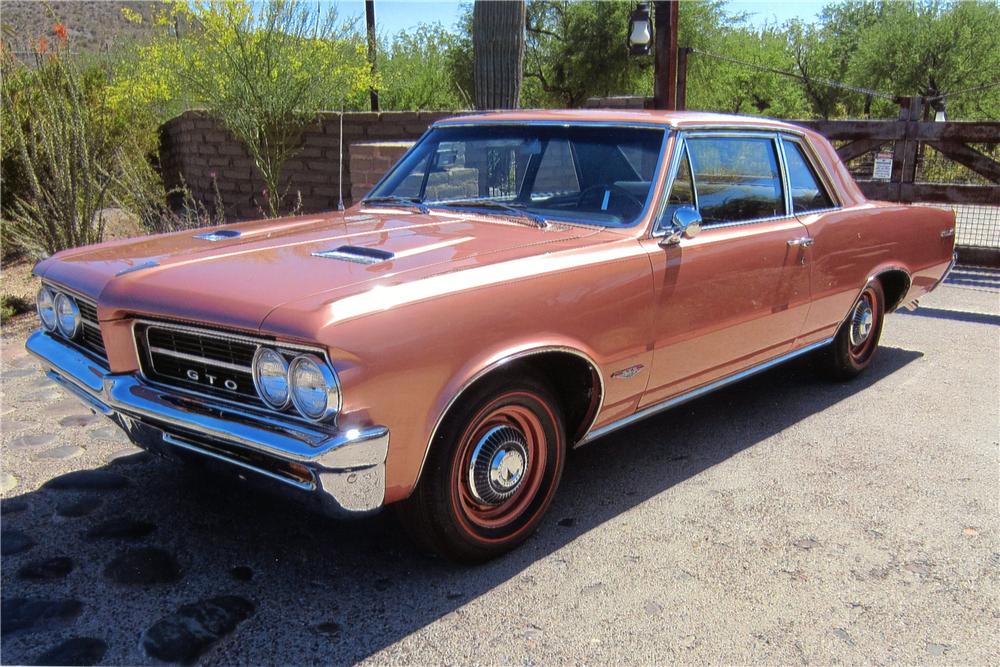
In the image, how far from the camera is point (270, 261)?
306 centimetres

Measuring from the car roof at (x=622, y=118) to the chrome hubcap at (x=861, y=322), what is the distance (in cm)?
142

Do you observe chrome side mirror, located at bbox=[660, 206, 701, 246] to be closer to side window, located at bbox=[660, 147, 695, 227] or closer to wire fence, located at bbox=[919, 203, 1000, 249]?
side window, located at bbox=[660, 147, 695, 227]

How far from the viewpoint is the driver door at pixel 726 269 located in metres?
3.63

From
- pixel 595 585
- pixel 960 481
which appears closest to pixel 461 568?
pixel 595 585

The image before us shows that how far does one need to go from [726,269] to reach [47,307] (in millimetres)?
2906

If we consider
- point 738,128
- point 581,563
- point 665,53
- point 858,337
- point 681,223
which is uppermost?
point 665,53

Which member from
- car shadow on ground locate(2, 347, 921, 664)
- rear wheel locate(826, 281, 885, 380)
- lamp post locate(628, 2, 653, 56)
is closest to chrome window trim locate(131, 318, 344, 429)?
car shadow on ground locate(2, 347, 921, 664)

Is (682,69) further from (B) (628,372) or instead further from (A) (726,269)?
(B) (628,372)

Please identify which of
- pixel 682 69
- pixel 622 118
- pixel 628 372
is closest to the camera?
pixel 628 372

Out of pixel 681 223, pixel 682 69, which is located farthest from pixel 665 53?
pixel 681 223

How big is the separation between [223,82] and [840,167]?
251 inches

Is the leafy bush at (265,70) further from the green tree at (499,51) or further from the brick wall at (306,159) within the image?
the green tree at (499,51)

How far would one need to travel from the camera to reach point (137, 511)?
3479mm

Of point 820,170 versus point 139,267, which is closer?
point 139,267
